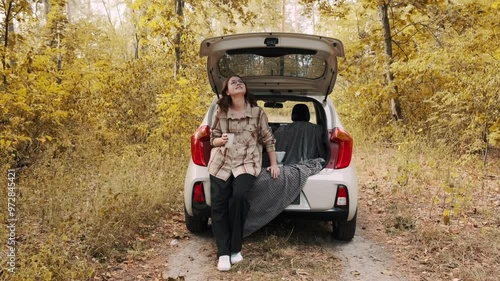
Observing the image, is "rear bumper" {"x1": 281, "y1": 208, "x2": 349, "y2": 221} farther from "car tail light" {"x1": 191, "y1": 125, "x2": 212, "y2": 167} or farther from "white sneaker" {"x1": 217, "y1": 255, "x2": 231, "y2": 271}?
"car tail light" {"x1": 191, "y1": 125, "x2": 212, "y2": 167}

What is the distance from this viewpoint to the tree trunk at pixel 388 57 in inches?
405

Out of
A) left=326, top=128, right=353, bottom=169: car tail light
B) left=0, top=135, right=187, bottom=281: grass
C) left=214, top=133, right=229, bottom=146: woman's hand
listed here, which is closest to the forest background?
left=0, top=135, right=187, bottom=281: grass

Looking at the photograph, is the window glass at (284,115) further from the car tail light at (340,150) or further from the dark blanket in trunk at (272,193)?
the dark blanket in trunk at (272,193)

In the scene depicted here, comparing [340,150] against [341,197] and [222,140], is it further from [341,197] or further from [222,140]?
[222,140]

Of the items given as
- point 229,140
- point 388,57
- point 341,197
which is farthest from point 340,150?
point 388,57

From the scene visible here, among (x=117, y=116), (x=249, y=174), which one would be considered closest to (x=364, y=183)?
(x=249, y=174)

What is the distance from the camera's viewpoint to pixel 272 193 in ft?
13.2

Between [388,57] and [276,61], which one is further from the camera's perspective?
[388,57]

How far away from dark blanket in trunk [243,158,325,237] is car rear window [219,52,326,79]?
3.99 feet

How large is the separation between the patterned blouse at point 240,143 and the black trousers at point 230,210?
75mm

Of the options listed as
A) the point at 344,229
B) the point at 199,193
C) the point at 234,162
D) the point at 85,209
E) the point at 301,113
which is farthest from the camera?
the point at 301,113

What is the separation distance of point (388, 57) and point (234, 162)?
7.57 meters

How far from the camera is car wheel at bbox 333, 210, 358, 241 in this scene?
4398 mm

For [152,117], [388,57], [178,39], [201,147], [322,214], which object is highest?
[178,39]
